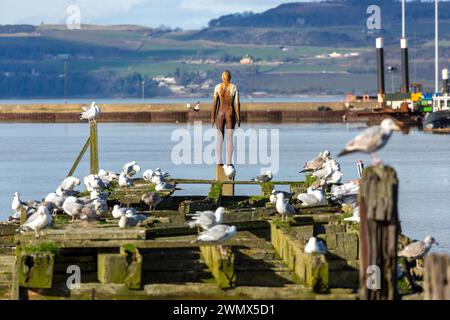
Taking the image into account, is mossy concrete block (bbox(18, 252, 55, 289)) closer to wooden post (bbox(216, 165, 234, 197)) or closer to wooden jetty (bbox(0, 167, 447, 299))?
wooden jetty (bbox(0, 167, 447, 299))

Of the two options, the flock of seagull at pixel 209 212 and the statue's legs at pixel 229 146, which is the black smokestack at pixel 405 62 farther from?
the flock of seagull at pixel 209 212

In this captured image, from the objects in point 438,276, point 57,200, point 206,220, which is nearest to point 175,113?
point 57,200

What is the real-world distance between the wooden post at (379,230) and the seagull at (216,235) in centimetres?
322

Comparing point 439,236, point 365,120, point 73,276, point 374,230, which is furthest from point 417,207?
point 365,120

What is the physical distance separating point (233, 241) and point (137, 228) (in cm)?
128

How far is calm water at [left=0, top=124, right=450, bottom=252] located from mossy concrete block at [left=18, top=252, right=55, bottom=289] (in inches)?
478

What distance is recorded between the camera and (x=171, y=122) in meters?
118

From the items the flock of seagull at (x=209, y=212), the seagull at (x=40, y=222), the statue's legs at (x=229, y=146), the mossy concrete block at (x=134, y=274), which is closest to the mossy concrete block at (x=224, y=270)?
the flock of seagull at (x=209, y=212)

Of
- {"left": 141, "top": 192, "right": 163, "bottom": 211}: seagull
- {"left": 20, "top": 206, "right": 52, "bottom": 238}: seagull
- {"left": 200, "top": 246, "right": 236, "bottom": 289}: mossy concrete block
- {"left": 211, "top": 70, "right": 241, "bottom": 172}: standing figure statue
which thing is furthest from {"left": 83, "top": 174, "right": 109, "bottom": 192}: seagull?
{"left": 200, "top": 246, "right": 236, "bottom": 289}: mossy concrete block

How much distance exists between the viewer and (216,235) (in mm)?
17312

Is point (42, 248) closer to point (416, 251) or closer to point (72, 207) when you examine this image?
point (72, 207)

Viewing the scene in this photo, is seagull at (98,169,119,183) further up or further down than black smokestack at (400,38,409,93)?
further down

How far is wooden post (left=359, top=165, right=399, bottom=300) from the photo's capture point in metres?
13.7
